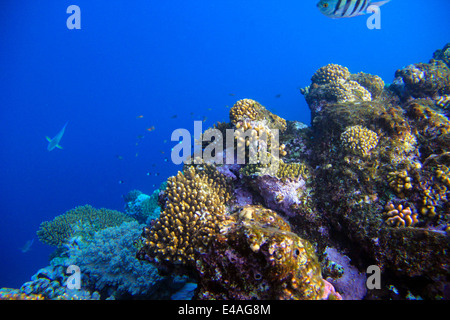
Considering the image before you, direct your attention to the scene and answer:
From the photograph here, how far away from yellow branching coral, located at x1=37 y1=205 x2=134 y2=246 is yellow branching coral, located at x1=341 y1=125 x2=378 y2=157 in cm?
919

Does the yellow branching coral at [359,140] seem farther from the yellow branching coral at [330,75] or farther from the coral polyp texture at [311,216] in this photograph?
the yellow branching coral at [330,75]

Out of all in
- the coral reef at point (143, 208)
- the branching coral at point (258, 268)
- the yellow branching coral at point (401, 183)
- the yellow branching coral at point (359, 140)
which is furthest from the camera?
the coral reef at point (143, 208)

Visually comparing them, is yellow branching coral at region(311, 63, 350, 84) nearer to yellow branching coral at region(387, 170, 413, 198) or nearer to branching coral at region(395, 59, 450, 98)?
branching coral at region(395, 59, 450, 98)

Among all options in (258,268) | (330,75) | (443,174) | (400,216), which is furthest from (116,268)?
(330,75)

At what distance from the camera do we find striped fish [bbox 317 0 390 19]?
369 centimetres

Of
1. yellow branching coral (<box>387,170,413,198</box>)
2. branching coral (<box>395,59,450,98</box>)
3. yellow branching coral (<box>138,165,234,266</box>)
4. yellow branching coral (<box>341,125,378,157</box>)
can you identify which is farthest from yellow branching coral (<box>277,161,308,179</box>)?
branching coral (<box>395,59,450,98</box>)

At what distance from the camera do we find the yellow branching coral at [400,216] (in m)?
3.44

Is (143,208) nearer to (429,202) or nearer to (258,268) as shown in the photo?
(258,268)

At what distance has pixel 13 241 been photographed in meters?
48.7

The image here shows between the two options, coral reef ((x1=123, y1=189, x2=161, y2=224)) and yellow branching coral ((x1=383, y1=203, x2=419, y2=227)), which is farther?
coral reef ((x1=123, y1=189, x2=161, y2=224))

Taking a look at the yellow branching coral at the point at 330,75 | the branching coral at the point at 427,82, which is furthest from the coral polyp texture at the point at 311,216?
the yellow branching coral at the point at 330,75

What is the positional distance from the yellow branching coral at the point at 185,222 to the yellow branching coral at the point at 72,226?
5.76m

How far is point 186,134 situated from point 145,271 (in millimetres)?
5498

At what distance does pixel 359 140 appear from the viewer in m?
4.38
